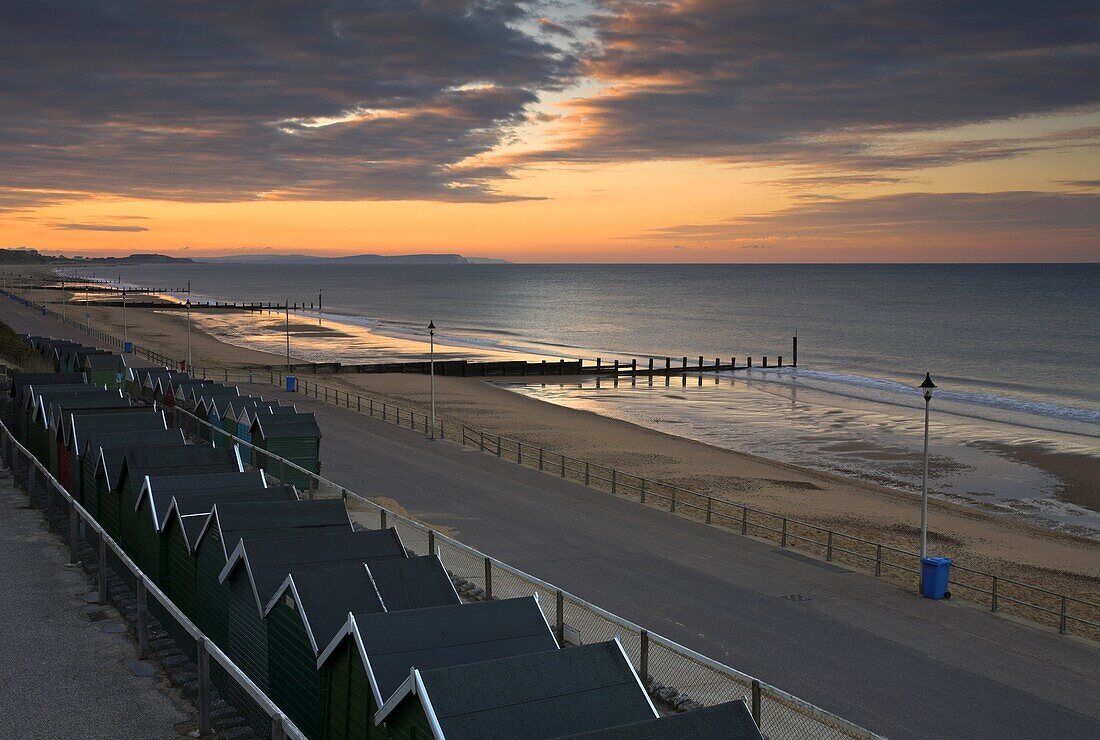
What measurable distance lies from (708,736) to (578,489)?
74.9 ft

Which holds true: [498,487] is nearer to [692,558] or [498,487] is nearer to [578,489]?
[578,489]

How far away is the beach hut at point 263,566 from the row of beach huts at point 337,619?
0.02m

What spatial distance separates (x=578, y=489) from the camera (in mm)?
30031

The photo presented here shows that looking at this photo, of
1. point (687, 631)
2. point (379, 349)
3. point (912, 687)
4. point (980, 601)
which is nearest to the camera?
point (912, 687)

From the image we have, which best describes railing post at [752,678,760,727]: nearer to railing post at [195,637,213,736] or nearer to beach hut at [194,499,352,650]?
railing post at [195,637,213,736]

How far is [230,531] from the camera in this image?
13.3 meters

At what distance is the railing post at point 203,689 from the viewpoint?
968cm

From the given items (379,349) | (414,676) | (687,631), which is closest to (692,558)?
(687,631)

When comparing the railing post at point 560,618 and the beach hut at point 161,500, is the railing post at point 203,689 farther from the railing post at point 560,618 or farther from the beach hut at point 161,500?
the beach hut at point 161,500

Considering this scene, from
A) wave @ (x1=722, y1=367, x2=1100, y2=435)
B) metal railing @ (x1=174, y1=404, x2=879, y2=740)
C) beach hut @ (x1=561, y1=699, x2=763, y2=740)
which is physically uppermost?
beach hut @ (x1=561, y1=699, x2=763, y2=740)

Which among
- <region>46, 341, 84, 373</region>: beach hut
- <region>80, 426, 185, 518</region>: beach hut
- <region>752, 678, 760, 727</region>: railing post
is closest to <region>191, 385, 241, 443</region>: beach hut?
<region>80, 426, 185, 518</region>: beach hut

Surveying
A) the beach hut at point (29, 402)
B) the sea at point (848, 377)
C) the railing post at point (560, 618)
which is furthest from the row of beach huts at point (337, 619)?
the sea at point (848, 377)

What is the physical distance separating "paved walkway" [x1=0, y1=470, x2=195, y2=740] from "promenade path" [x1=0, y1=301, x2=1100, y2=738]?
29.4ft

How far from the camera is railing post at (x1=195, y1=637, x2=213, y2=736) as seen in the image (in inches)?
381
